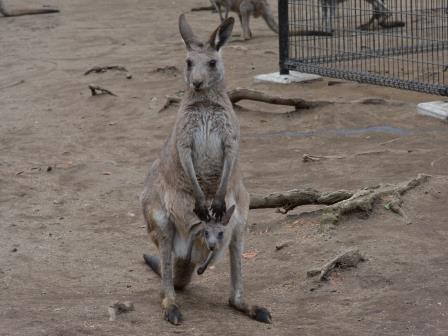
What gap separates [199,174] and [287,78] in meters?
5.63

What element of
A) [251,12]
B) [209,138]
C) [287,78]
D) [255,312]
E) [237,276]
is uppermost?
[251,12]

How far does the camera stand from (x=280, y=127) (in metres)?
7.92

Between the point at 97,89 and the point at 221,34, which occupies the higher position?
the point at 221,34

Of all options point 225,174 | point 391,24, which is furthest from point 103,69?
point 225,174

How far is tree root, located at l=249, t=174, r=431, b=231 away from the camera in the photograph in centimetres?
504

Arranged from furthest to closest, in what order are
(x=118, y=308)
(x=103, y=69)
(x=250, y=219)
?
(x=103, y=69) → (x=250, y=219) → (x=118, y=308)

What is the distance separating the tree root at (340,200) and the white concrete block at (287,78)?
4118mm

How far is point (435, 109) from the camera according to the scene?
7.79 m

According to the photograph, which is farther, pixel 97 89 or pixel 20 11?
pixel 20 11

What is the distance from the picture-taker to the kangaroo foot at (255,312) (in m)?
4.00

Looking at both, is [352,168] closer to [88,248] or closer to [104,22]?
[88,248]

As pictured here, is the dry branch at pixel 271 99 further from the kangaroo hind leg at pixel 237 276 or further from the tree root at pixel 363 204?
the kangaroo hind leg at pixel 237 276

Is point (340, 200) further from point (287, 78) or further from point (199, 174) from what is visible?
point (287, 78)

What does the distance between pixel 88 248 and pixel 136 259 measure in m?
0.34
